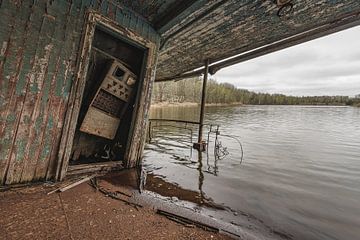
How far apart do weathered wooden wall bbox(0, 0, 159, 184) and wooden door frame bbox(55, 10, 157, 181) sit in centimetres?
8

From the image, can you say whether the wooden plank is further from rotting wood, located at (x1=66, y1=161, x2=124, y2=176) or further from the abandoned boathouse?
rotting wood, located at (x1=66, y1=161, x2=124, y2=176)

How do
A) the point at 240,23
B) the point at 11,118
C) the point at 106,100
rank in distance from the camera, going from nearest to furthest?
the point at 11,118 < the point at 240,23 < the point at 106,100

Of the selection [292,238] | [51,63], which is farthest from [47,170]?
[292,238]

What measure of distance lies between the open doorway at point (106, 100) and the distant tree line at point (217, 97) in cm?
5339

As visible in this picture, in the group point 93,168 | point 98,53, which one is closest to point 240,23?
point 98,53

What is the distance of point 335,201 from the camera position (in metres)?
3.86

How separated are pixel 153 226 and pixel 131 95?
309 cm

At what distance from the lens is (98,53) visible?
4309 mm

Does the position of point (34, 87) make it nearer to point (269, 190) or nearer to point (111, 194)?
point (111, 194)

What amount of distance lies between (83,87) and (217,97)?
8235 centimetres

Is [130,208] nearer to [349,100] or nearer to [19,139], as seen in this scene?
[19,139]

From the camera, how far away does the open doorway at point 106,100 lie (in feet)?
13.4

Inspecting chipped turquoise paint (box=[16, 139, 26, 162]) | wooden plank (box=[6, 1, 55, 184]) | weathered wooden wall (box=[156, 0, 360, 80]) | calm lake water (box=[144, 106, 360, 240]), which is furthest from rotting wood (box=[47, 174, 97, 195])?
weathered wooden wall (box=[156, 0, 360, 80])

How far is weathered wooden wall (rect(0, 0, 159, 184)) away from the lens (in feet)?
8.31
